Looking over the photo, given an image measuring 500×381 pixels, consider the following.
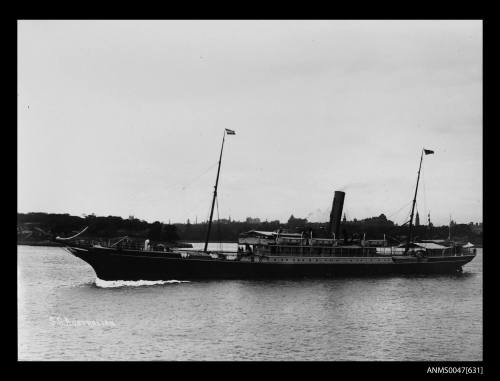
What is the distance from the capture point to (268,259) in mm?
49375

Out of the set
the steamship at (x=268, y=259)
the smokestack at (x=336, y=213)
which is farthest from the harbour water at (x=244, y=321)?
the smokestack at (x=336, y=213)

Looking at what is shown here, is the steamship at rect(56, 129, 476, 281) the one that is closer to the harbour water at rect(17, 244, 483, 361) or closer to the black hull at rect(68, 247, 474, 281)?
the black hull at rect(68, 247, 474, 281)

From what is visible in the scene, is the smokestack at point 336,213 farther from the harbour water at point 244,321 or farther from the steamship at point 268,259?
the harbour water at point 244,321

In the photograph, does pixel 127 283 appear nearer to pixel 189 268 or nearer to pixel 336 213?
pixel 189 268

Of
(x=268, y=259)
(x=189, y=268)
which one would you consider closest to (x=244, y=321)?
(x=189, y=268)

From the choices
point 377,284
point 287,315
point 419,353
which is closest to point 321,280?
point 377,284

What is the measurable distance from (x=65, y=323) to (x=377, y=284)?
29.2 metres

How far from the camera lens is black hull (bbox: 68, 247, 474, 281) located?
4266cm

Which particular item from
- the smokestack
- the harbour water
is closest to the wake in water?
the harbour water

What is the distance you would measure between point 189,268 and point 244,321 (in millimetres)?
15955

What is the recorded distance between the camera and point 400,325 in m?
29.3

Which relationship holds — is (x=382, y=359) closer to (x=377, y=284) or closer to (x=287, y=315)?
(x=287, y=315)

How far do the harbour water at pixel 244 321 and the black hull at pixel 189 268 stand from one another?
48.2 inches

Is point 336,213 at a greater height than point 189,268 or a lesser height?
greater
